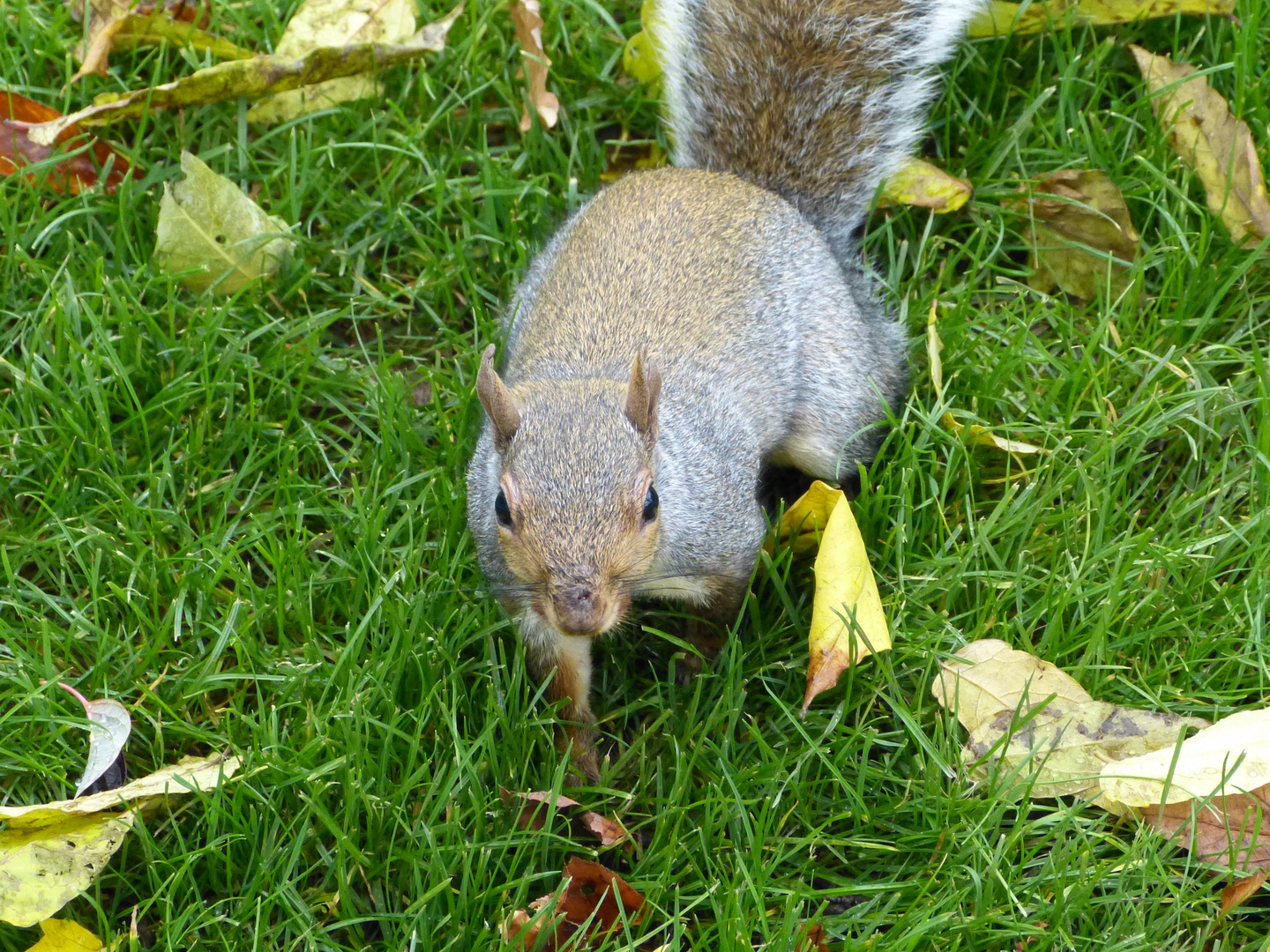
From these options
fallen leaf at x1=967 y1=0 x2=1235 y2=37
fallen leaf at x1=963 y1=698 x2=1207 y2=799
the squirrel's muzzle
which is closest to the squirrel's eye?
the squirrel's muzzle

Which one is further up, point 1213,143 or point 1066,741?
point 1213,143

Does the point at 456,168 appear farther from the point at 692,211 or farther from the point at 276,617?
the point at 276,617

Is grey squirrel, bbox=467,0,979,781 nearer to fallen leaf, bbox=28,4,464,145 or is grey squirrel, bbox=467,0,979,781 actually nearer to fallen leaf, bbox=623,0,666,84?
fallen leaf, bbox=623,0,666,84

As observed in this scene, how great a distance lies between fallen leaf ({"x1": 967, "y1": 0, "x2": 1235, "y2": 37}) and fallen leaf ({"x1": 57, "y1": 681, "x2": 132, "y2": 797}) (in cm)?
200

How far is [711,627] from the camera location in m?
2.14

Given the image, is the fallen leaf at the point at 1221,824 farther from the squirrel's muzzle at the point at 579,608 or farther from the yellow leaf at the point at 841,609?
the squirrel's muzzle at the point at 579,608

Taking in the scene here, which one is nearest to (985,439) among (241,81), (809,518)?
(809,518)

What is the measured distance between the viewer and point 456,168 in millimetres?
2691

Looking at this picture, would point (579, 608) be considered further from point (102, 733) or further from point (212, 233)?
point (212, 233)

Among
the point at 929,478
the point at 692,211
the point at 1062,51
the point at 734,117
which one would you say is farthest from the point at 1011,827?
the point at 1062,51

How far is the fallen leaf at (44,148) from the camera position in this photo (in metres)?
2.53

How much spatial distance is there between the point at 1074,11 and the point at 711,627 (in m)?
1.43

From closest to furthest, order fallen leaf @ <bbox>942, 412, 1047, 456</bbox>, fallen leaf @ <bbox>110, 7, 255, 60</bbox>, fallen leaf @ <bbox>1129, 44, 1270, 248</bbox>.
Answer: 1. fallen leaf @ <bbox>942, 412, 1047, 456</bbox>
2. fallen leaf @ <bbox>1129, 44, 1270, 248</bbox>
3. fallen leaf @ <bbox>110, 7, 255, 60</bbox>

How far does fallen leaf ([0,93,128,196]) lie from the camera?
253 centimetres
